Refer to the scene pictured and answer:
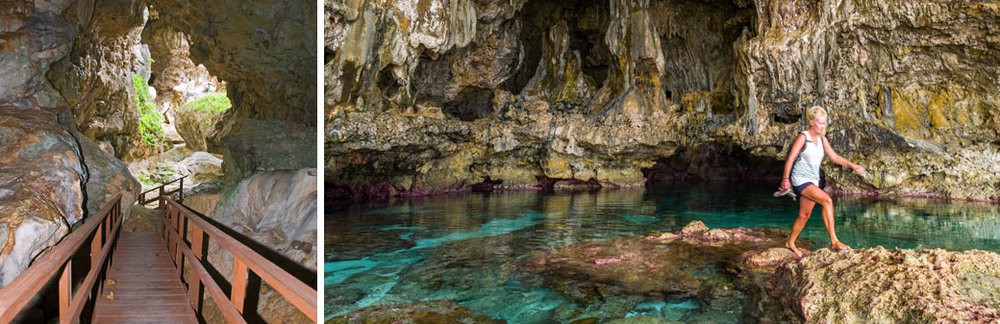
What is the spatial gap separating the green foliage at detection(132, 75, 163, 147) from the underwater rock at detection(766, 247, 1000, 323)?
19.0 metres

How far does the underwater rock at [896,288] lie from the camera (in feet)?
7.92

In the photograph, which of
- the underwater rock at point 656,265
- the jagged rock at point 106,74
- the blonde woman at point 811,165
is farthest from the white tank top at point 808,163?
the jagged rock at point 106,74

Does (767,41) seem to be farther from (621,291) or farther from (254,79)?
(254,79)

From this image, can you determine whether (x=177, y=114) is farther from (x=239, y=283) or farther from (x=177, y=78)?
(x=239, y=283)

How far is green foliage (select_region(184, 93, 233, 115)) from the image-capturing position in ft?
68.2

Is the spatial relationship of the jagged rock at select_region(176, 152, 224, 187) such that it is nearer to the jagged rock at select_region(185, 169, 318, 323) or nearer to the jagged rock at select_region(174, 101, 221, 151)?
the jagged rock at select_region(174, 101, 221, 151)

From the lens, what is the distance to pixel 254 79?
13.4 m

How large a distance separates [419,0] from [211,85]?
16.1m

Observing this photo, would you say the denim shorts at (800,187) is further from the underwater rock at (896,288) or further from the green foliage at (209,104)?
the green foliage at (209,104)

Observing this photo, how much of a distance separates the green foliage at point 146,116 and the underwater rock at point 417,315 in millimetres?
16804

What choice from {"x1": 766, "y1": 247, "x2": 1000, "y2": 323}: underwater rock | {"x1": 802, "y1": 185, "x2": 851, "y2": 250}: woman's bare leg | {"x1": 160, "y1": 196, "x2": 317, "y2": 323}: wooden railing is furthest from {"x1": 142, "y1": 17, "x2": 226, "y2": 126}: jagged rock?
{"x1": 766, "y1": 247, "x2": 1000, "y2": 323}: underwater rock

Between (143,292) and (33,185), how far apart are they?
10.1 feet

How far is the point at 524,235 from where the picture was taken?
6.85m

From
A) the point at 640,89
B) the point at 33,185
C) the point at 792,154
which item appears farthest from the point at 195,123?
the point at 792,154
